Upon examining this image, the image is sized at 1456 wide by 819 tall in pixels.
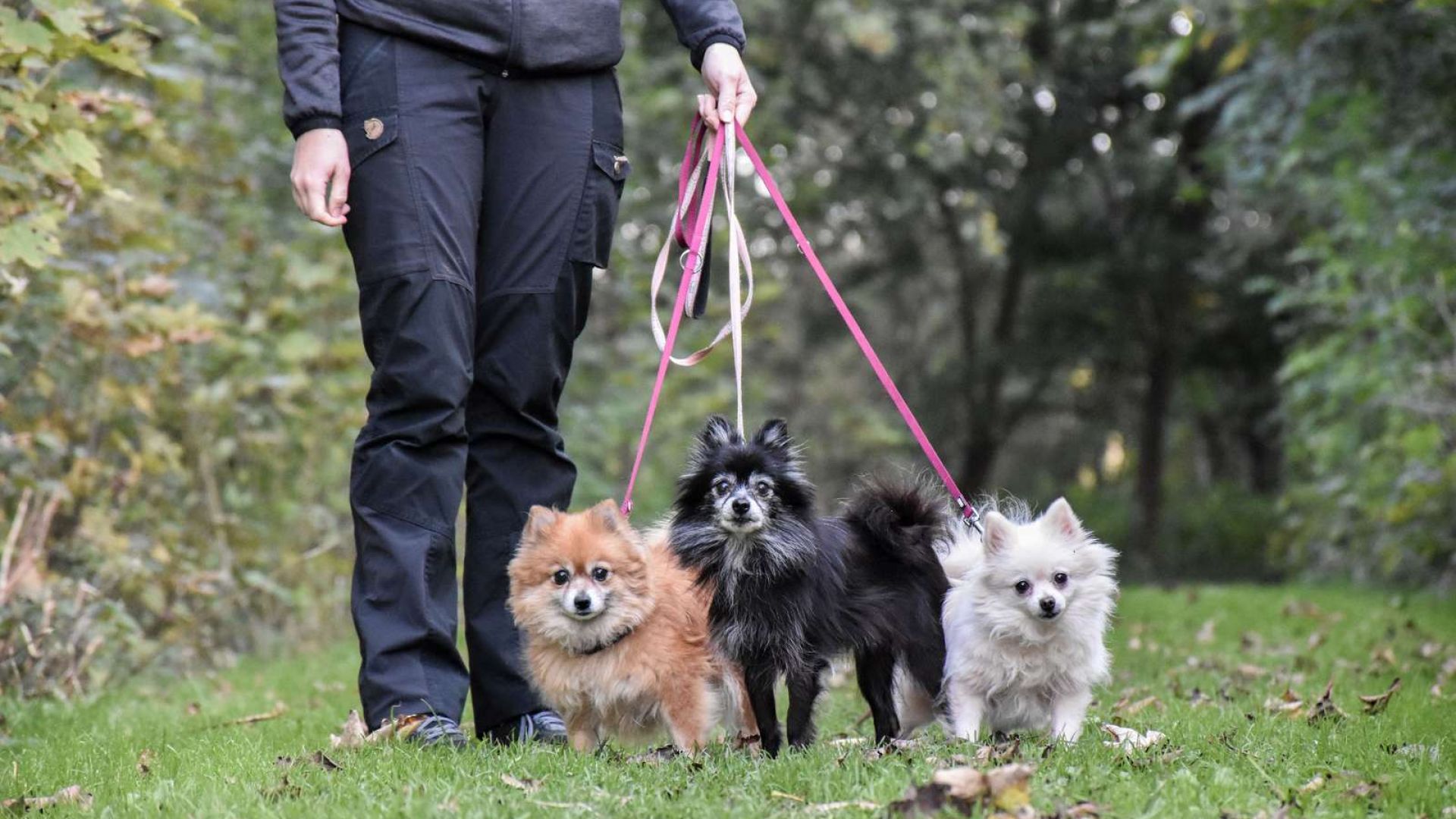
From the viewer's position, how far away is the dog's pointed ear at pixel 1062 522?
401 cm

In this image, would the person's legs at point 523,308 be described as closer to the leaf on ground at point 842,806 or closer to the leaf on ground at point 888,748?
the leaf on ground at point 888,748

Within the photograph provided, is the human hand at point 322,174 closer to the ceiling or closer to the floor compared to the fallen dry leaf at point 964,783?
closer to the ceiling

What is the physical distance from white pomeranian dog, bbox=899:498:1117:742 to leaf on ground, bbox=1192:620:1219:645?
12.1ft

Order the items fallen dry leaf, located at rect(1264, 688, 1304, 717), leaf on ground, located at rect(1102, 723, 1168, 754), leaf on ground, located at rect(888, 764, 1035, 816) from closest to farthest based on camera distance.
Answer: leaf on ground, located at rect(888, 764, 1035, 816)
leaf on ground, located at rect(1102, 723, 1168, 754)
fallen dry leaf, located at rect(1264, 688, 1304, 717)

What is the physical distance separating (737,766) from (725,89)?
1.76 meters

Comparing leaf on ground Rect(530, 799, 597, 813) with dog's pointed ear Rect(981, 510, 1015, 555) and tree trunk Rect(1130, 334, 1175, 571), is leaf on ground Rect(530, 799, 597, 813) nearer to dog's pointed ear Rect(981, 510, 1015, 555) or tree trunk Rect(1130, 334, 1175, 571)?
dog's pointed ear Rect(981, 510, 1015, 555)

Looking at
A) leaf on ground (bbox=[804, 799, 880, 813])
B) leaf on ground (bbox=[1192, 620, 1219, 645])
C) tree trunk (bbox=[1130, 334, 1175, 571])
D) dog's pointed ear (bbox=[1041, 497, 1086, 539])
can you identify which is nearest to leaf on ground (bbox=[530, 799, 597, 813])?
leaf on ground (bbox=[804, 799, 880, 813])

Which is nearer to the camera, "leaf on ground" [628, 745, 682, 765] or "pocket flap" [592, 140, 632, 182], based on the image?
"leaf on ground" [628, 745, 682, 765]

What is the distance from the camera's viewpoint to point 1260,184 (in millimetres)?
11719

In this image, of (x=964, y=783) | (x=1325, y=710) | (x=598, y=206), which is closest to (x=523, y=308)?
(x=598, y=206)

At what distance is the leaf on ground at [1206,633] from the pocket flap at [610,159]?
458 cm

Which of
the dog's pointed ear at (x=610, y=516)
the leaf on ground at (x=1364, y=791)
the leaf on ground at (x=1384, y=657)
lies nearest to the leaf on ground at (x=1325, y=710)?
the leaf on ground at (x=1364, y=791)

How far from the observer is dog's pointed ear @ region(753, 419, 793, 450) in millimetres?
3611

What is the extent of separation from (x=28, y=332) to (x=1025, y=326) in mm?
15527
